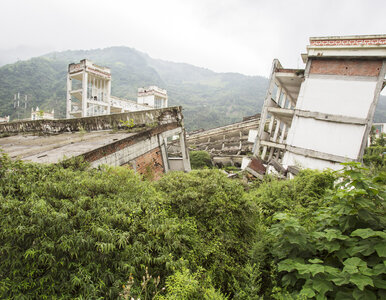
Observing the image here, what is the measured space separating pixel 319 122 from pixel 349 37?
4869mm

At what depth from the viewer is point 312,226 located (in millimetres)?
3486

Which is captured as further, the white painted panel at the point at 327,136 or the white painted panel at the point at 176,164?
the white painted panel at the point at 327,136

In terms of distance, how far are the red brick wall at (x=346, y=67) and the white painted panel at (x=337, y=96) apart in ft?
1.55

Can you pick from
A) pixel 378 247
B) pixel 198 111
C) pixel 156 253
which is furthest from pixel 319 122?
pixel 198 111

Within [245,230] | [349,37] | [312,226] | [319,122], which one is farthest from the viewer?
[319,122]

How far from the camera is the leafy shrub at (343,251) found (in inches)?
88.7

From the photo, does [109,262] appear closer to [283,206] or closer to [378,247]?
[378,247]

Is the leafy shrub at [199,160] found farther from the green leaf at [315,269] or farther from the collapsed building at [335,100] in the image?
the green leaf at [315,269]

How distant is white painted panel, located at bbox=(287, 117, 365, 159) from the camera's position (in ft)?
42.0

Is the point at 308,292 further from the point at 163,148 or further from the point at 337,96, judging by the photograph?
the point at 337,96

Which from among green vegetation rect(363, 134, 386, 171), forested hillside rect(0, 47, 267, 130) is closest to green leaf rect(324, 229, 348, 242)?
green vegetation rect(363, 134, 386, 171)

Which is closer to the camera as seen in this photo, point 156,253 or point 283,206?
point 156,253

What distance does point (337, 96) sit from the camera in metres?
13.2

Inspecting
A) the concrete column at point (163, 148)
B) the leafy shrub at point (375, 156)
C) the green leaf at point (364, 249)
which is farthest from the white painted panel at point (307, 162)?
the green leaf at point (364, 249)
